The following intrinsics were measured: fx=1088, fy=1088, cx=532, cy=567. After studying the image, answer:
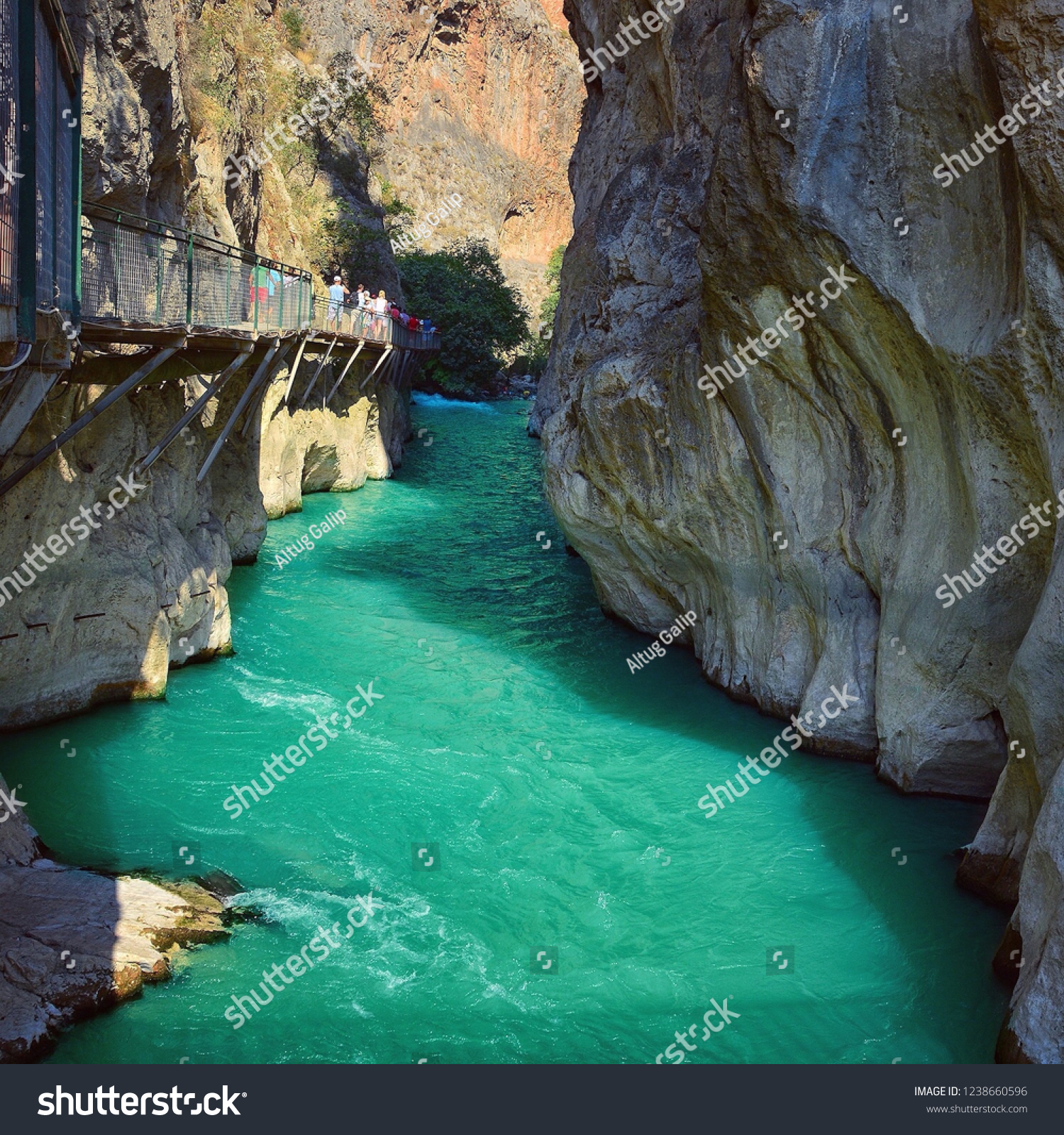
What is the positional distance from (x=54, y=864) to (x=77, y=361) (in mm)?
5253

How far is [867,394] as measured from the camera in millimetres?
12344

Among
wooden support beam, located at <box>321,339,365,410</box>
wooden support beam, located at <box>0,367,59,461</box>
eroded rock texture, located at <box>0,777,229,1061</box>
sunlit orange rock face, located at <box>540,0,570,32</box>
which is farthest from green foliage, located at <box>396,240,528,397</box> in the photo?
eroded rock texture, located at <box>0,777,229,1061</box>

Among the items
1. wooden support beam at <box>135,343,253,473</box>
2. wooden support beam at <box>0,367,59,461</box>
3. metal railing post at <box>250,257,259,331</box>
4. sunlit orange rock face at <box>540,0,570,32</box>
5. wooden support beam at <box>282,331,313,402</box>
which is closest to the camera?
wooden support beam at <box>0,367,59,461</box>

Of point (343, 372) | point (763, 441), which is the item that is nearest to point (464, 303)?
point (343, 372)

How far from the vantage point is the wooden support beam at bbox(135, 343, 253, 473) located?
48.7 ft

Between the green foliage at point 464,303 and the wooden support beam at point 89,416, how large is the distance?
41009 mm

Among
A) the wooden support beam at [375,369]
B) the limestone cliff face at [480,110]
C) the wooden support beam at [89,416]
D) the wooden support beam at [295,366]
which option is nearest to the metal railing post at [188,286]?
the wooden support beam at [89,416]

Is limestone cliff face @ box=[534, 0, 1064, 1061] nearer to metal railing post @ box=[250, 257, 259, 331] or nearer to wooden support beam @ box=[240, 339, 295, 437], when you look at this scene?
metal railing post @ box=[250, 257, 259, 331]

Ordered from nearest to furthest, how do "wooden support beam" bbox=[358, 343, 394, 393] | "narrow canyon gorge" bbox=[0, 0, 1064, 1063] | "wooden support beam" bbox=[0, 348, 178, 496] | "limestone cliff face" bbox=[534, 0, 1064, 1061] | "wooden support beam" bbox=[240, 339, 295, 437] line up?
"narrow canyon gorge" bbox=[0, 0, 1064, 1063] → "limestone cliff face" bbox=[534, 0, 1064, 1061] → "wooden support beam" bbox=[0, 348, 178, 496] → "wooden support beam" bbox=[240, 339, 295, 437] → "wooden support beam" bbox=[358, 343, 394, 393]

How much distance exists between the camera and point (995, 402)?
10.2 m

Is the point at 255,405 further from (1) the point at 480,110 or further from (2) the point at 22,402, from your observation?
(1) the point at 480,110

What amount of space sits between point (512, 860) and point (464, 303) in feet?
153

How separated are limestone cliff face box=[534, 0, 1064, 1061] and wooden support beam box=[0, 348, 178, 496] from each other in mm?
6482

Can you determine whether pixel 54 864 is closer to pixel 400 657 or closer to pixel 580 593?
pixel 400 657
